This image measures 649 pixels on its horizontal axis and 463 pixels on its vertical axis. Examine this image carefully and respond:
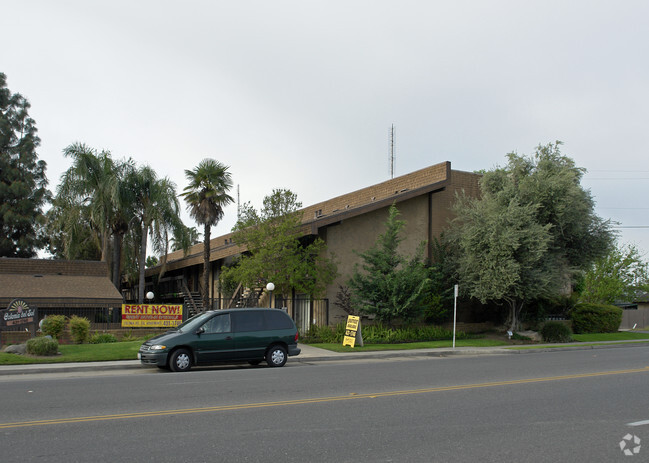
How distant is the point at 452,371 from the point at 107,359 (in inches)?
407

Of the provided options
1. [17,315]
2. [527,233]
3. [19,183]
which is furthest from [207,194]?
[19,183]

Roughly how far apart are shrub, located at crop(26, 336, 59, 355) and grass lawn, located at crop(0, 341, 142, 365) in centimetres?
22

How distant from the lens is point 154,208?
3491 cm

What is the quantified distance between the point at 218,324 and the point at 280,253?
27.3ft

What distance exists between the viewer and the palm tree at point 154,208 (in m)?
35.1

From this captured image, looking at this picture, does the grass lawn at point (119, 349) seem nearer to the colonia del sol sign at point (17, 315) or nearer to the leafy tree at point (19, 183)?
the colonia del sol sign at point (17, 315)

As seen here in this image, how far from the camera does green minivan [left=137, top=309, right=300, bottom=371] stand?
15.1 m

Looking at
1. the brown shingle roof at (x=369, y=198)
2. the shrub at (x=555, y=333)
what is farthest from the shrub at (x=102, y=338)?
the shrub at (x=555, y=333)

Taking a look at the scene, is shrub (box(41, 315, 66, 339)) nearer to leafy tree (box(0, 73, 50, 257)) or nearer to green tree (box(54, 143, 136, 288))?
green tree (box(54, 143, 136, 288))

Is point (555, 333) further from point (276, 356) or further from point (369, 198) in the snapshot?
point (276, 356)

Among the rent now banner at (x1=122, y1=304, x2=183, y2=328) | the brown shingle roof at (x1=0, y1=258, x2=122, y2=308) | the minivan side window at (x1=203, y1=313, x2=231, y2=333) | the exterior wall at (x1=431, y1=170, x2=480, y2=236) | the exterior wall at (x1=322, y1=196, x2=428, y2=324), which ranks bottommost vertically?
the rent now banner at (x1=122, y1=304, x2=183, y2=328)

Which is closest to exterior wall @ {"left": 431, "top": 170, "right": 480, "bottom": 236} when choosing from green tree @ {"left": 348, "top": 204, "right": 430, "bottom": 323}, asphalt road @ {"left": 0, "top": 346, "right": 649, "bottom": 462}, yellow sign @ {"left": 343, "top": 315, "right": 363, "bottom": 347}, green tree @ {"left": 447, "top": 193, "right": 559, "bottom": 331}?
green tree @ {"left": 447, "top": 193, "right": 559, "bottom": 331}

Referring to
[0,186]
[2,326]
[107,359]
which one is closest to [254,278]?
[107,359]

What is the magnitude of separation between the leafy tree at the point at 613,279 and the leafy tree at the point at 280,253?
2745 centimetres
